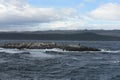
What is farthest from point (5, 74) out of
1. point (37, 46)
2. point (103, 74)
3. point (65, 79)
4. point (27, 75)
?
point (37, 46)

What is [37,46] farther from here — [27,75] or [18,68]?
[27,75]

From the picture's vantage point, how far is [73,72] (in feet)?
146

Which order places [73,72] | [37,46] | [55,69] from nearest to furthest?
[73,72], [55,69], [37,46]

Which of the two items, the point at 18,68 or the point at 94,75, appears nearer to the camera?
the point at 94,75

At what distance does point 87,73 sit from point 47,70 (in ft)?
16.1

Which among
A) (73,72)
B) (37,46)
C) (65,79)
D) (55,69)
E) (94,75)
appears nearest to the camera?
(65,79)

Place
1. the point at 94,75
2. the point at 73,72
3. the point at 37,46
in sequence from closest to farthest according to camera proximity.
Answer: the point at 94,75 < the point at 73,72 < the point at 37,46

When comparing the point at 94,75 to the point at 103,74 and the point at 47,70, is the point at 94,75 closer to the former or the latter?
the point at 103,74

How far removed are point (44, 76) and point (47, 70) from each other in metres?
5.97

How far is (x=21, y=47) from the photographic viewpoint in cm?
10194

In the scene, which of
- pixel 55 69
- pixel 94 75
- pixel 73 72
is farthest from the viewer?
pixel 55 69

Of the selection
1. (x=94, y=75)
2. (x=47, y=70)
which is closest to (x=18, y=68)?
(x=47, y=70)

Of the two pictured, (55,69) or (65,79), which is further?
(55,69)

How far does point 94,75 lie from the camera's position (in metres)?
41.8
